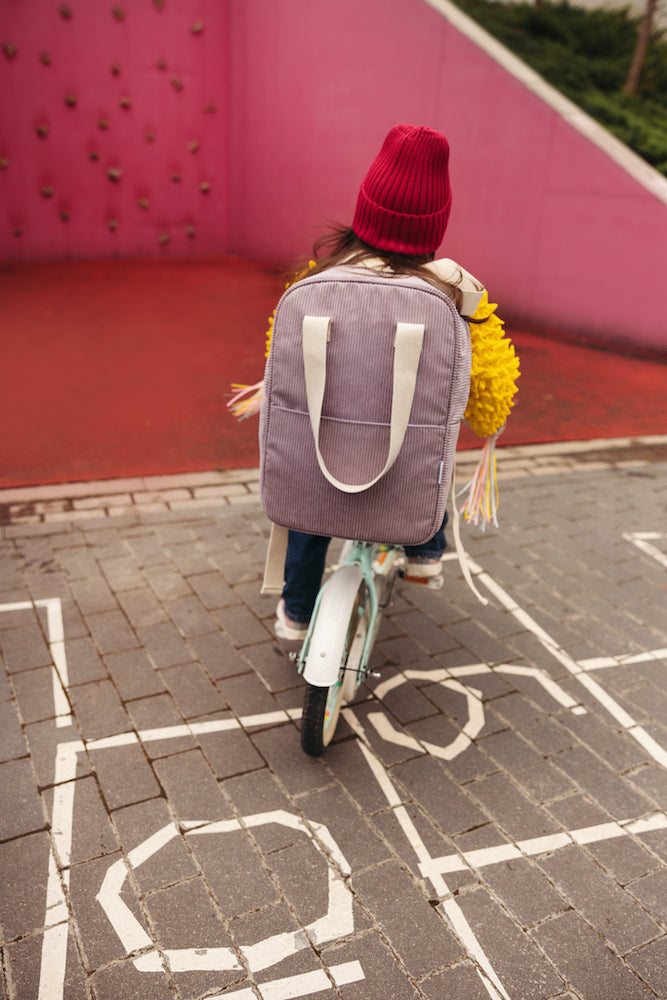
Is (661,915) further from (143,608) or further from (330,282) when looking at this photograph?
(143,608)

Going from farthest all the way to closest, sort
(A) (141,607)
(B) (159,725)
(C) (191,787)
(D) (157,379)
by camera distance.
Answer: (D) (157,379) < (A) (141,607) < (B) (159,725) < (C) (191,787)

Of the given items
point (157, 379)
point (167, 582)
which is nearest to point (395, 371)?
point (167, 582)

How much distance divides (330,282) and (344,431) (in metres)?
0.44

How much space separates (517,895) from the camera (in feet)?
8.58

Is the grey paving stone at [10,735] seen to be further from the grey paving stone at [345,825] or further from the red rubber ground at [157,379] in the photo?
the red rubber ground at [157,379]

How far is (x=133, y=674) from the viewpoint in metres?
3.56

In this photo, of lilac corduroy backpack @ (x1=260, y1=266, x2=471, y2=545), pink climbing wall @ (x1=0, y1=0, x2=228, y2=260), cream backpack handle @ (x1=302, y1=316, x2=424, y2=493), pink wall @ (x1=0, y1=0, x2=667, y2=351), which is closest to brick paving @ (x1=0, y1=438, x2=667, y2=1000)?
lilac corduroy backpack @ (x1=260, y1=266, x2=471, y2=545)

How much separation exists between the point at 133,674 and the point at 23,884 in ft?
3.65

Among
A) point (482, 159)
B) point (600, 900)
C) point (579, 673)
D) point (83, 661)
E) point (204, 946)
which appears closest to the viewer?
point (204, 946)

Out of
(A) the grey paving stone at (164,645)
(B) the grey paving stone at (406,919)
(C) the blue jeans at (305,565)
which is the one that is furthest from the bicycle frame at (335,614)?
(A) the grey paving stone at (164,645)

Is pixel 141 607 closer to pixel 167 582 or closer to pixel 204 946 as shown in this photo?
pixel 167 582

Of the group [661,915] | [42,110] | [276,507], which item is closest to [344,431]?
[276,507]

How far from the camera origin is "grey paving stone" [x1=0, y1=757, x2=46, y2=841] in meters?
2.76

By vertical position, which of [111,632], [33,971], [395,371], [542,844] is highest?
[395,371]
